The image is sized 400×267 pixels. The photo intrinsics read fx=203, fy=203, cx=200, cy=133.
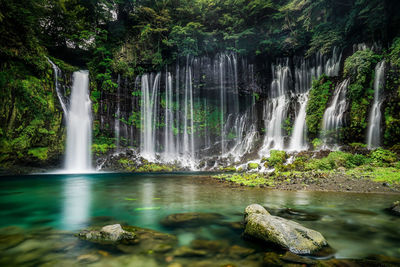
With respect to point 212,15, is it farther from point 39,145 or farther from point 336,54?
point 39,145

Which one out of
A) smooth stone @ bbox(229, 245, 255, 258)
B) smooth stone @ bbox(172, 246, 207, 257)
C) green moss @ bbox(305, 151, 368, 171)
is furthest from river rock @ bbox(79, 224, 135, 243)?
green moss @ bbox(305, 151, 368, 171)

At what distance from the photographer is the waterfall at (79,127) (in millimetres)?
18406

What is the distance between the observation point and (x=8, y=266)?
2.26m

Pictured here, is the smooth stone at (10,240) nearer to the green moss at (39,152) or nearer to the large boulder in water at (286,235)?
the large boulder in water at (286,235)

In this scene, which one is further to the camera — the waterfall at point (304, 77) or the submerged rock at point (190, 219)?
the waterfall at point (304, 77)

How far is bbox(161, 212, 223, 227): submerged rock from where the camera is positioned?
380cm

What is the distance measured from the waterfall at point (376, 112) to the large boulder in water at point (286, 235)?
1378 centimetres

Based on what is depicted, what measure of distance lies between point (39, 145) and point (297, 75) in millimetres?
25699

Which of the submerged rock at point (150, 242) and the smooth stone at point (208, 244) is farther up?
the submerged rock at point (150, 242)

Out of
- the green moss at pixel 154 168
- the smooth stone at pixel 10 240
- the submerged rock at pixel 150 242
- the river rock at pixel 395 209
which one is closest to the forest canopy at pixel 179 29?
the green moss at pixel 154 168

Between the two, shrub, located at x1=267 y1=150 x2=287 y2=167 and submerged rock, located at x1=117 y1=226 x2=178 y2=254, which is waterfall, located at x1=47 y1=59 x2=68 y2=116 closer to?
shrub, located at x1=267 y1=150 x2=287 y2=167

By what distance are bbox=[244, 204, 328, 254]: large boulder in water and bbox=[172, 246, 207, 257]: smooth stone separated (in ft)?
2.70

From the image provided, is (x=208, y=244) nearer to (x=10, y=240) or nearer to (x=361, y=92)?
(x=10, y=240)

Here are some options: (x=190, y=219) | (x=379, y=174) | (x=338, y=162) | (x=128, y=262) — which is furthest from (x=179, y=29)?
(x=128, y=262)
